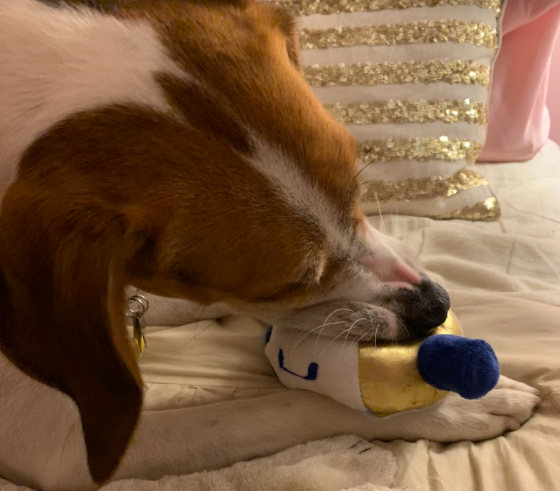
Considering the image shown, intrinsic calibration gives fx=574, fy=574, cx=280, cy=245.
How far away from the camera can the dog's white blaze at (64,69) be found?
2.71 feet

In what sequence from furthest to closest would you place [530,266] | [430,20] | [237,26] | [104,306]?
1. [430,20]
2. [530,266]
3. [237,26]
4. [104,306]

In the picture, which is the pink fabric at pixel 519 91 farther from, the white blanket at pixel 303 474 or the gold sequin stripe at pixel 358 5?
the white blanket at pixel 303 474

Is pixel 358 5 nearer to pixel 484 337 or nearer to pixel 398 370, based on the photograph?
pixel 484 337

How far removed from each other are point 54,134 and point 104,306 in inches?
10.2

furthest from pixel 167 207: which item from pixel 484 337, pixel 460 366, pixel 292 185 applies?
pixel 484 337

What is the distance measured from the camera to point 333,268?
0.98 metres

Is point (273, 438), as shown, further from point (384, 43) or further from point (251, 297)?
point (384, 43)

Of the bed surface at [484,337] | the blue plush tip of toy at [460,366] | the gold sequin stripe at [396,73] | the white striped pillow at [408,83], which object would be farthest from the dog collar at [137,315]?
the gold sequin stripe at [396,73]

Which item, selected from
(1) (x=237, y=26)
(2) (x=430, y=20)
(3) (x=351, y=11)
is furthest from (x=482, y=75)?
(1) (x=237, y=26)

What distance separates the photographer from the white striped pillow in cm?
165

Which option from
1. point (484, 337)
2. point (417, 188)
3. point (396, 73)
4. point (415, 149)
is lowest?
point (484, 337)

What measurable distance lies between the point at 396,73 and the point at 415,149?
23 centimetres

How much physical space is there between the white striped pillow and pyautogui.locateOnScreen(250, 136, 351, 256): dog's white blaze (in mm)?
774

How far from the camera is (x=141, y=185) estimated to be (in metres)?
0.83
